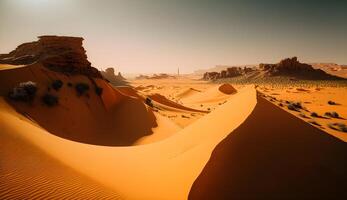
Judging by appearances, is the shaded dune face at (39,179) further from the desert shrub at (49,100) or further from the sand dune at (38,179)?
the desert shrub at (49,100)

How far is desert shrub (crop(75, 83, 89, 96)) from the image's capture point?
802 inches

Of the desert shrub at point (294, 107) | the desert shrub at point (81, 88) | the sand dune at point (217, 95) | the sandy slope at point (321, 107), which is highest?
the desert shrub at point (81, 88)

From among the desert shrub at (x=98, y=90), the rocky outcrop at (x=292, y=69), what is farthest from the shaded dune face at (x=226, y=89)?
the rocky outcrop at (x=292, y=69)

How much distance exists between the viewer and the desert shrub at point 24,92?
48.5ft

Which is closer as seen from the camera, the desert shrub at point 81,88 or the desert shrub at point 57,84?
the desert shrub at point 57,84

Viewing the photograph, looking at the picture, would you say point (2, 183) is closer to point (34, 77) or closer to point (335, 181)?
point (335, 181)

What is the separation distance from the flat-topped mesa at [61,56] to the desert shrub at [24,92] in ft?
19.8

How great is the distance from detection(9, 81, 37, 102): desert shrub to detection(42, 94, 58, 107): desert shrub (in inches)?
30.9

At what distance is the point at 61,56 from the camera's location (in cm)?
2244

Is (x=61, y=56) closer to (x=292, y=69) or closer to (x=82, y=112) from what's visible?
(x=82, y=112)

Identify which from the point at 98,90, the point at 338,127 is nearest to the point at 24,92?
the point at 98,90

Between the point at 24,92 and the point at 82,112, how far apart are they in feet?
15.2

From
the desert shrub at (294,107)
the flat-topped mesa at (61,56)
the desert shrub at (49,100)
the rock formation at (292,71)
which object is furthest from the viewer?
the rock formation at (292,71)

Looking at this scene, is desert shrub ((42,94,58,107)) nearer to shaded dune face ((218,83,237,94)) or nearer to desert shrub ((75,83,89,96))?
desert shrub ((75,83,89,96))
